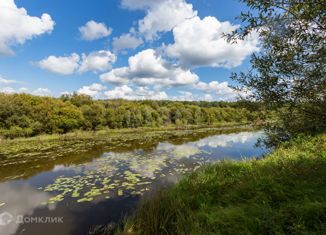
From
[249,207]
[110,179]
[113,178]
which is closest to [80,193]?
[110,179]

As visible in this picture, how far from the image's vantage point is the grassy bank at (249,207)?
11.3 feet

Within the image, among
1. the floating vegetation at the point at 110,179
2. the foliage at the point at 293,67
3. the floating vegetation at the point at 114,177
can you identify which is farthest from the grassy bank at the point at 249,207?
the floating vegetation at the point at 114,177

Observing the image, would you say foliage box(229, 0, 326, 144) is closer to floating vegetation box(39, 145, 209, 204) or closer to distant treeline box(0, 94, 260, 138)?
floating vegetation box(39, 145, 209, 204)

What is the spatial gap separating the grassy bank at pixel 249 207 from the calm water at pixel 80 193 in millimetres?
1563

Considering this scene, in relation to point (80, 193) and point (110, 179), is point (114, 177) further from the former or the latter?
point (80, 193)

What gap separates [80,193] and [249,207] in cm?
660

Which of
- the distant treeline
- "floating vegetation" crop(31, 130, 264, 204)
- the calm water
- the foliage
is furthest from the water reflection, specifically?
the distant treeline

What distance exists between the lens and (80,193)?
8.47 m

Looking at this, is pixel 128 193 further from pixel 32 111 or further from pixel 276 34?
pixel 32 111

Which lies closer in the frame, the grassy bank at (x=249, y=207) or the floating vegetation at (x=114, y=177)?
the grassy bank at (x=249, y=207)

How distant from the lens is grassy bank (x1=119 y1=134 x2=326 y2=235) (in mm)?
3455

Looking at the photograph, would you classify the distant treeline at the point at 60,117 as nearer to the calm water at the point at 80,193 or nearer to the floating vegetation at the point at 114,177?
the floating vegetation at the point at 114,177

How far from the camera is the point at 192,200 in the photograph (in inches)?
230

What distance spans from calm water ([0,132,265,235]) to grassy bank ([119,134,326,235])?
156cm
